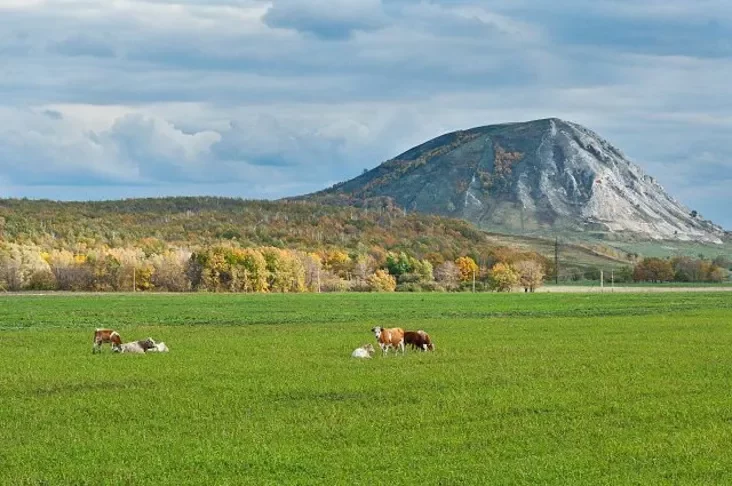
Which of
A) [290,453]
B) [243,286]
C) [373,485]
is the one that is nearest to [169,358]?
[290,453]

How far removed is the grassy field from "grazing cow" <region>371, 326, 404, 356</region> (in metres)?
0.80

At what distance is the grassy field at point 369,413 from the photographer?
17.5 m

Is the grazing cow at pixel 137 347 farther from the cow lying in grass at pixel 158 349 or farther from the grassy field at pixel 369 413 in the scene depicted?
the grassy field at pixel 369 413

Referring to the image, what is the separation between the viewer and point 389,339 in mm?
36625

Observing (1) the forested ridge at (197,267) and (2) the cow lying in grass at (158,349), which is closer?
(2) the cow lying in grass at (158,349)

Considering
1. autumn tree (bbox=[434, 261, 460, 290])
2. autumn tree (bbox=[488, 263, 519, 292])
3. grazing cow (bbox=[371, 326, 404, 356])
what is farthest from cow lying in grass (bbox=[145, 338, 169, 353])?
autumn tree (bbox=[434, 261, 460, 290])

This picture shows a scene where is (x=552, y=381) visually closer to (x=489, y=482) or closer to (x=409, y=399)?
(x=409, y=399)

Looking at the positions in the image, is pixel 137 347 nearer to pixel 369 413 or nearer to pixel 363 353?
pixel 363 353

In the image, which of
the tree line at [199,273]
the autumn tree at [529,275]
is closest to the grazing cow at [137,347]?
the tree line at [199,273]

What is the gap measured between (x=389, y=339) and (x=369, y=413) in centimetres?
1382

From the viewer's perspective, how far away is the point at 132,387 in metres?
27.5

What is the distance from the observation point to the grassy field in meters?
17.5

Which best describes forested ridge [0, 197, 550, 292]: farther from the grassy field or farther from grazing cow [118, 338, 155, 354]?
grazing cow [118, 338, 155, 354]

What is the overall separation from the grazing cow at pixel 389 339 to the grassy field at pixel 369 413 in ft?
2.61
